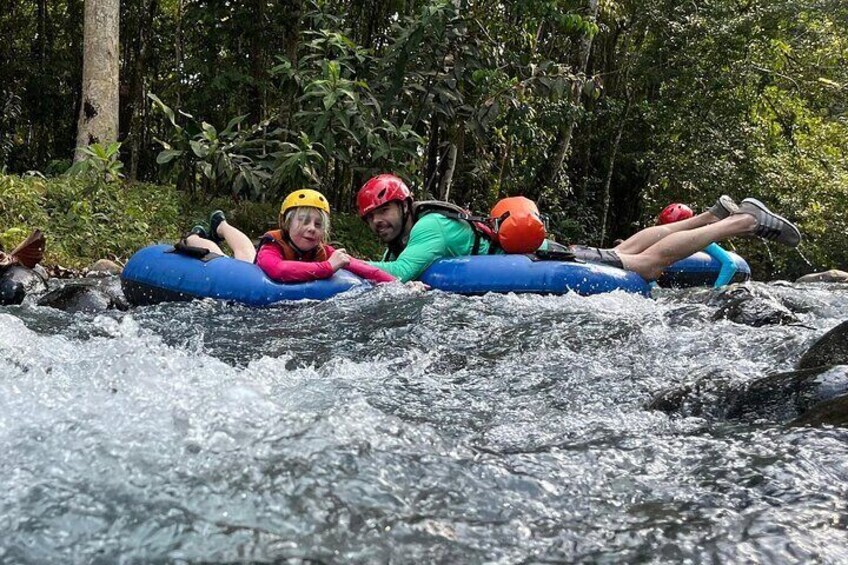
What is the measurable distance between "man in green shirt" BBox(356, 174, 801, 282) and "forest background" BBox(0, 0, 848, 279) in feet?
8.31

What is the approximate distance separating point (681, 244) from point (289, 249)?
309 centimetres

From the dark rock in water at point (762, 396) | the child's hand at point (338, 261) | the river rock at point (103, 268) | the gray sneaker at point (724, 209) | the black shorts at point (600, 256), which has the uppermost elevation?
the gray sneaker at point (724, 209)

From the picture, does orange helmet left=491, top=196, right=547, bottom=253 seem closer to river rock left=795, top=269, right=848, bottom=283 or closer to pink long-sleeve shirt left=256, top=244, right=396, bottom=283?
pink long-sleeve shirt left=256, top=244, right=396, bottom=283

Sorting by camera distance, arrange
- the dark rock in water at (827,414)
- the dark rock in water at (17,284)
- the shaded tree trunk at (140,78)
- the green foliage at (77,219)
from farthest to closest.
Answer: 1. the shaded tree trunk at (140,78)
2. the green foliage at (77,219)
3. the dark rock in water at (17,284)
4. the dark rock in water at (827,414)

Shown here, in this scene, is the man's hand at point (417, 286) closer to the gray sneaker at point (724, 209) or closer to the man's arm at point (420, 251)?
the man's arm at point (420, 251)

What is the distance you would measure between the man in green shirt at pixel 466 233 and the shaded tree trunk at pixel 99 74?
4.55 m

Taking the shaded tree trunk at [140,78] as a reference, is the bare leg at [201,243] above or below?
below

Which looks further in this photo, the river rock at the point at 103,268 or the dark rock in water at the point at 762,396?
the river rock at the point at 103,268

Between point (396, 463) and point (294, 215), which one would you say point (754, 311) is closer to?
point (294, 215)

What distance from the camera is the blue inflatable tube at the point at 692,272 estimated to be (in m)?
7.87

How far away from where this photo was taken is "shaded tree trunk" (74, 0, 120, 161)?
9.27 meters

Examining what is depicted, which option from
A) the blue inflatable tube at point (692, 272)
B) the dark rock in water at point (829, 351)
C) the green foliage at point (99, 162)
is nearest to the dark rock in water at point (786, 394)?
the dark rock in water at point (829, 351)

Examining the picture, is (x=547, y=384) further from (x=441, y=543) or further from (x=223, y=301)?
(x=223, y=301)

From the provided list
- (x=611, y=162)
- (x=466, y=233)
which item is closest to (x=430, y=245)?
(x=466, y=233)
